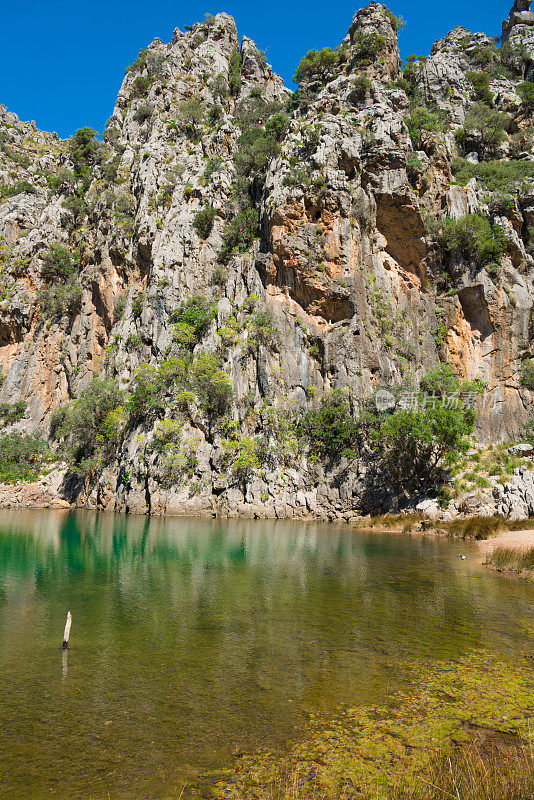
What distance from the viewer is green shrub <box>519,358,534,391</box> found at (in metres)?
43.2

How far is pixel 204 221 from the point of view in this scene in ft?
174

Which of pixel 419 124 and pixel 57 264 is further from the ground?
pixel 419 124

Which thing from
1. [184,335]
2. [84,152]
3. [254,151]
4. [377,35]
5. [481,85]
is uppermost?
[377,35]

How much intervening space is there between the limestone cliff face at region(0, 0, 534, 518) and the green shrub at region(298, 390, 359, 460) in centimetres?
148

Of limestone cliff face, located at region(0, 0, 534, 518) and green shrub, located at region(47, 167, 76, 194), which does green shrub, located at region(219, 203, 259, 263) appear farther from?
green shrub, located at region(47, 167, 76, 194)

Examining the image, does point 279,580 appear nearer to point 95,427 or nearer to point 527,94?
point 95,427

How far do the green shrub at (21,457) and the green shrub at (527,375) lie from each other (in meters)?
51.5

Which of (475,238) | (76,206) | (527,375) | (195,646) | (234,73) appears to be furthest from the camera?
(234,73)

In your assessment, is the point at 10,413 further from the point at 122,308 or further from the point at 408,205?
the point at 408,205

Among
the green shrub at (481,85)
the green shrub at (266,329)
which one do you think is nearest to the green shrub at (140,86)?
the green shrub at (481,85)

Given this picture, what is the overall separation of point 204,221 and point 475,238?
97.2 ft

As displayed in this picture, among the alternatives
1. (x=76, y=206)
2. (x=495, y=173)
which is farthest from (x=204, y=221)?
(x=495, y=173)

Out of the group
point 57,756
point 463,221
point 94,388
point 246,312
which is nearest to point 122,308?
point 94,388

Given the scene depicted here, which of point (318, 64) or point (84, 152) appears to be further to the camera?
point (84, 152)
